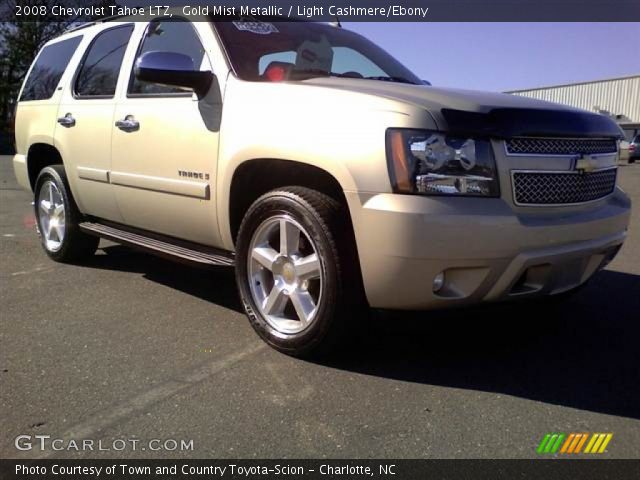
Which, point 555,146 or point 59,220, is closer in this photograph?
point 555,146

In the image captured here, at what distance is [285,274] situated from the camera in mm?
3133

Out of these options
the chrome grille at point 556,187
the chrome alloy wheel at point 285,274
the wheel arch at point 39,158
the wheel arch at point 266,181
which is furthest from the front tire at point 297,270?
the wheel arch at point 39,158

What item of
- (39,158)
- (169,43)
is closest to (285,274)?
(169,43)

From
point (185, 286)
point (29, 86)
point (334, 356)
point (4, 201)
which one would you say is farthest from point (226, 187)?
point (4, 201)

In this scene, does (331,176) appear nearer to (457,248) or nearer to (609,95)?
(457,248)

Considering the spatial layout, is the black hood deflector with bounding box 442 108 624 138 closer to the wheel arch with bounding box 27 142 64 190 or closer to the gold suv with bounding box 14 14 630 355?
the gold suv with bounding box 14 14 630 355

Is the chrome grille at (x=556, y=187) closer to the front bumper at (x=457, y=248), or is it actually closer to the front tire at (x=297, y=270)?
the front bumper at (x=457, y=248)

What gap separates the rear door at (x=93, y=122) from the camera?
4.28 meters

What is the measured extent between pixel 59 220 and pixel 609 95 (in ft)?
158

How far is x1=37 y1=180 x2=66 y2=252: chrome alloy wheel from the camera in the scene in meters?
5.06

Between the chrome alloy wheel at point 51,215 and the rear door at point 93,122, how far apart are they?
14.5 inches

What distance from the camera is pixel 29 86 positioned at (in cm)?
560
